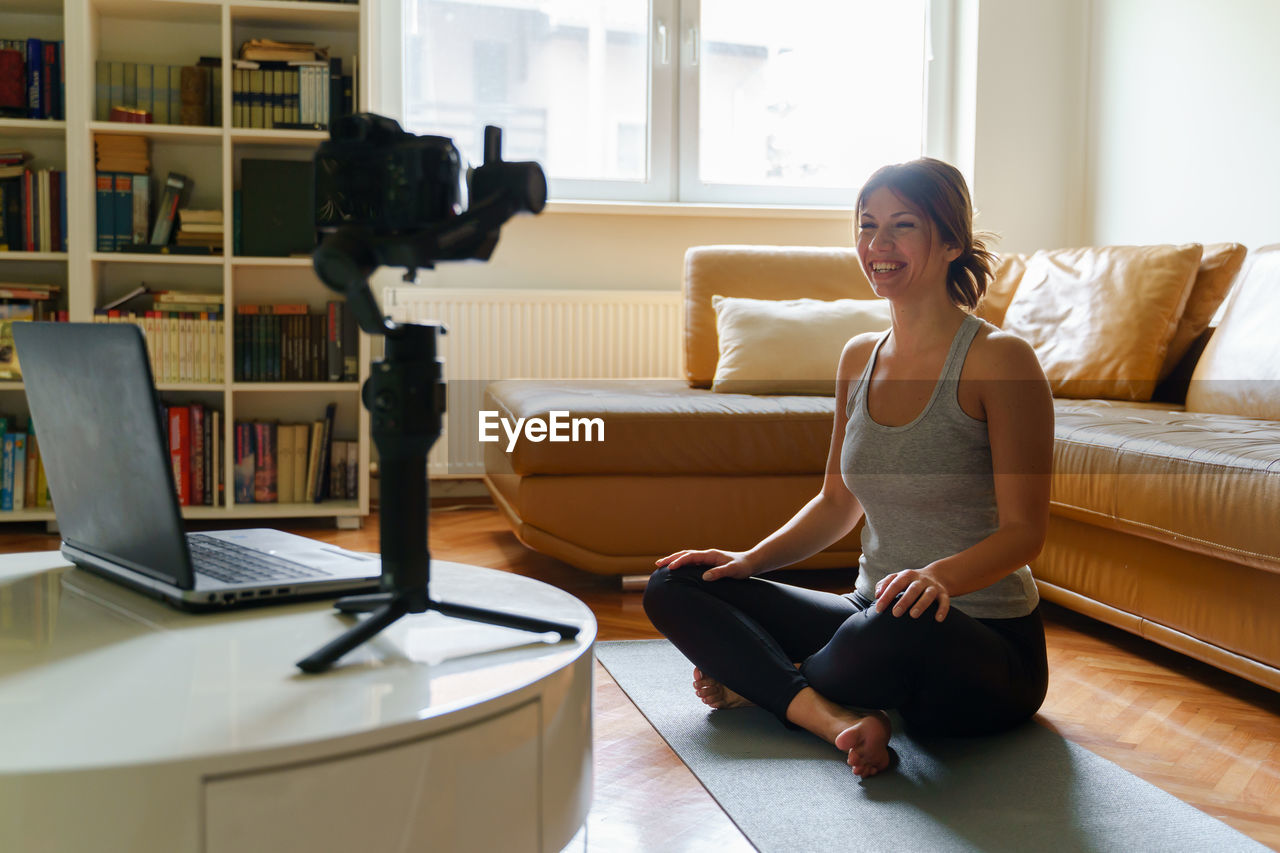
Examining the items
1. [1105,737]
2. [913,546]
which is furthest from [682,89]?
[1105,737]

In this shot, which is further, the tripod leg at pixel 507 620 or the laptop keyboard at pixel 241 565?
the laptop keyboard at pixel 241 565

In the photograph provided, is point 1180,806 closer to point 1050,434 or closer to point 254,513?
point 1050,434

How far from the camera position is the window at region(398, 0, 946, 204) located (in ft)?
12.2

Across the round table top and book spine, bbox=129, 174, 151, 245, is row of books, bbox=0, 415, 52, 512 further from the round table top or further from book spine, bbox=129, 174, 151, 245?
the round table top

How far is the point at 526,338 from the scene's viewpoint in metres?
3.69

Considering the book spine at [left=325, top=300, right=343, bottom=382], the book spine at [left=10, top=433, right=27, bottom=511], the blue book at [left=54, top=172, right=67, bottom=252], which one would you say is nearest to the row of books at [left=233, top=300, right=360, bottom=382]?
the book spine at [left=325, top=300, right=343, bottom=382]

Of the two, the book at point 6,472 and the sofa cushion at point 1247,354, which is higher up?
the sofa cushion at point 1247,354

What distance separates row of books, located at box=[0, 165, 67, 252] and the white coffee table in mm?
2708

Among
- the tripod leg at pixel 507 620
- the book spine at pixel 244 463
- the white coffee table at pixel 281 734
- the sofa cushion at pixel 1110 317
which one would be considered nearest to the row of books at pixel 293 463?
the book spine at pixel 244 463

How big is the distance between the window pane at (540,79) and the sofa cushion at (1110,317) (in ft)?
5.12

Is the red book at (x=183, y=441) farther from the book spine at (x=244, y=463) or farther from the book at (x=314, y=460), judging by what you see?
the book at (x=314, y=460)

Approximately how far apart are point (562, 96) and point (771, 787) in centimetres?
294

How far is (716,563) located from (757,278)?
70.2 inches

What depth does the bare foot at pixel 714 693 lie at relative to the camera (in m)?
1.69
